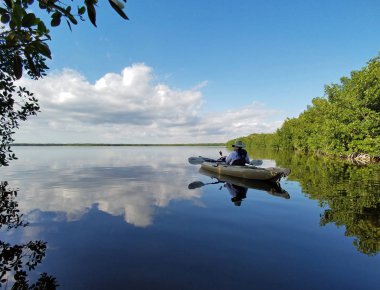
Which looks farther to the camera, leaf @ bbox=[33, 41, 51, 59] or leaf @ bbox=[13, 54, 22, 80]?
leaf @ bbox=[13, 54, 22, 80]

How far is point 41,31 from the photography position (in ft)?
6.87

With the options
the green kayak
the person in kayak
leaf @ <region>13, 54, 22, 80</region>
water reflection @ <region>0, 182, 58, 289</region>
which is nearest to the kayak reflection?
the green kayak

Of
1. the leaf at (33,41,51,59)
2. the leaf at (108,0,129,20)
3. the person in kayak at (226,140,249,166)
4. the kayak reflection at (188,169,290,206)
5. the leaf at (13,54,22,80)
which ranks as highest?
the leaf at (108,0,129,20)

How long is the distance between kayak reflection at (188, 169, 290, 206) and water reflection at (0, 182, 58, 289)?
802 centimetres

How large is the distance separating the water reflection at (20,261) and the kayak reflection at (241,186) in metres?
8.02

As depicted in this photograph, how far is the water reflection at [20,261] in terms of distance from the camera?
15.7 feet

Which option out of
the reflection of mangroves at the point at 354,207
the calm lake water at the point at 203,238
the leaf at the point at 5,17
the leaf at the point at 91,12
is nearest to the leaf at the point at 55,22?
the leaf at the point at 5,17

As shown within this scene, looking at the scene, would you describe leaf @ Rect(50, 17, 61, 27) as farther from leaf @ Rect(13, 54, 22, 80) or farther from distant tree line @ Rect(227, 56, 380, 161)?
distant tree line @ Rect(227, 56, 380, 161)

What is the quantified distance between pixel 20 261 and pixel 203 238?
4462 millimetres

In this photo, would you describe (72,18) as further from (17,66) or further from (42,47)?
(17,66)

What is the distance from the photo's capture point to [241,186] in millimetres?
Result: 16422

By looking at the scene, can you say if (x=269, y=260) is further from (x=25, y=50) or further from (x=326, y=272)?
(x=25, y=50)

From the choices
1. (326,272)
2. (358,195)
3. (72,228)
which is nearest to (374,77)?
(358,195)

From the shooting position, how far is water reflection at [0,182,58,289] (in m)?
4.78
